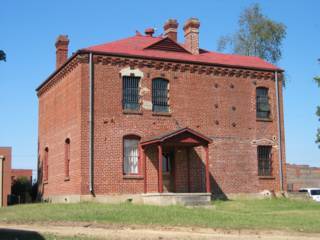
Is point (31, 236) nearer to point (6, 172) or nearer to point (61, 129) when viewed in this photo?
point (61, 129)

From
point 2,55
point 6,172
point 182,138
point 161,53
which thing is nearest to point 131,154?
point 182,138

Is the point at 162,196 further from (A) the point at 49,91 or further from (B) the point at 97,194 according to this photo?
(A) the point at 49,91

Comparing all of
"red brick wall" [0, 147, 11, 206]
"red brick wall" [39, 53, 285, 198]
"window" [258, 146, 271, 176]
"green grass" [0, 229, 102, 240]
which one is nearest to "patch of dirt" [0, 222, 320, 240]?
"green grass" [0, 229, 102, 240]

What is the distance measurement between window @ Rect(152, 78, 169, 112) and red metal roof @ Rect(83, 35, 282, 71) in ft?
4.51

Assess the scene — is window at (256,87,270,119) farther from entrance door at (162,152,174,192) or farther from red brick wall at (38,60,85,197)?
red brick wall at (38,60,85,197)

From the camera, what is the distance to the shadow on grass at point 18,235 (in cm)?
1535

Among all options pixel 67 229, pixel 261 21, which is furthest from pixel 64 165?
pixel 261 21

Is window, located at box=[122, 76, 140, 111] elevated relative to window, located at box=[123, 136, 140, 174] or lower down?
elevated

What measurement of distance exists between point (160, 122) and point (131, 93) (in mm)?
2187

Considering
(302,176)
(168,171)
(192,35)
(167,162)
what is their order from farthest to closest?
(302,176) → (192,35) → (167,162) → (168,171)

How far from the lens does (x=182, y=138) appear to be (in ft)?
92.9

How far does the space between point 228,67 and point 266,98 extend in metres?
3.15

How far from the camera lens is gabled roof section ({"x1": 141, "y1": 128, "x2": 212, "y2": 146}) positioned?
27.8 meters

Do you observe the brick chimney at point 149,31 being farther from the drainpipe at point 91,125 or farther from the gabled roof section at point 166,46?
the drainpipe at point 91,125
